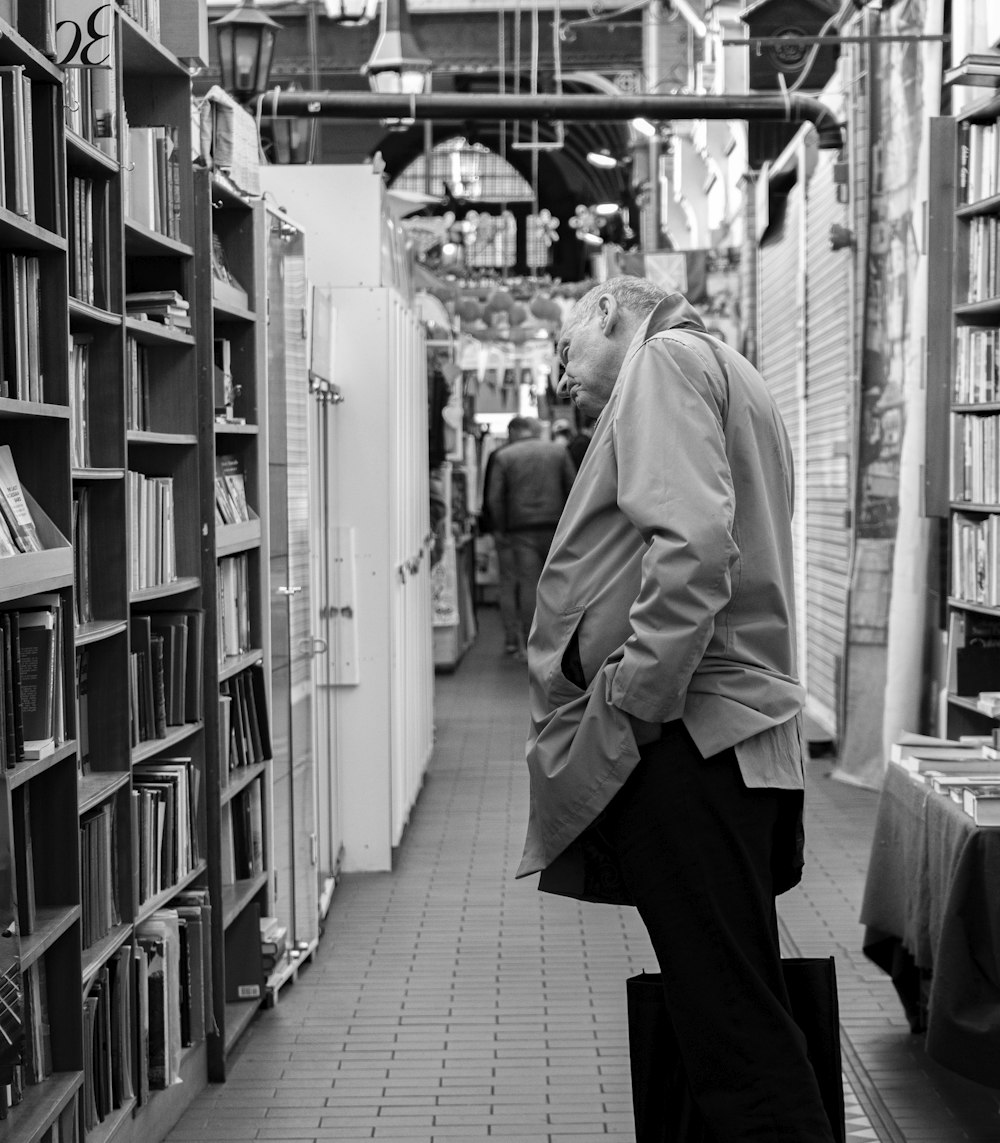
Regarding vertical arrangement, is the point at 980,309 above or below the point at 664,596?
above

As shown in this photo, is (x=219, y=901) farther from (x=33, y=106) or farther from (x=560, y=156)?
(x=560, y=156)

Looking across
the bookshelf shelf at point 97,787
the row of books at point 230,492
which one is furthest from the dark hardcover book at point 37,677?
the row of books at point 230,492

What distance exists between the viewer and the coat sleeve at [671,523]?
2611 millimetres

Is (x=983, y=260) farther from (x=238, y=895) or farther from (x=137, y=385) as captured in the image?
(x=238, y=895)

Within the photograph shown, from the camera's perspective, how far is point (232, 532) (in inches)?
169

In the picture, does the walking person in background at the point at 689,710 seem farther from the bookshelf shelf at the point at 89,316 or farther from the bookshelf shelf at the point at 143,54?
the bookshelf shelf at the point at 143,54

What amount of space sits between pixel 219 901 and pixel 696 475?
2084 millimetres

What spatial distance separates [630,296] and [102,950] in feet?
5.48

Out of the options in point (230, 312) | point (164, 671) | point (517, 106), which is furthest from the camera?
point (517, 106)

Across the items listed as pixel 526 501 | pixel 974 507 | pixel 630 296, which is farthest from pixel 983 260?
pixel 526 501

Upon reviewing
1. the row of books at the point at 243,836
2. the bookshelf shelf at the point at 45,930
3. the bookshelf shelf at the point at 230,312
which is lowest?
the row of books at the point at 243,836

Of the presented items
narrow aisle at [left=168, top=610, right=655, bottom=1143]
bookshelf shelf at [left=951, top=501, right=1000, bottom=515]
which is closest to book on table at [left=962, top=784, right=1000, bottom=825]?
narrow aisle at [left=168, top=610, right=655, bottom=1143]

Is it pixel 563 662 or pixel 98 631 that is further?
pixel 98 631

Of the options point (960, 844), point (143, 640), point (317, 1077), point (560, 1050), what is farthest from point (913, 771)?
point (143, 640)
